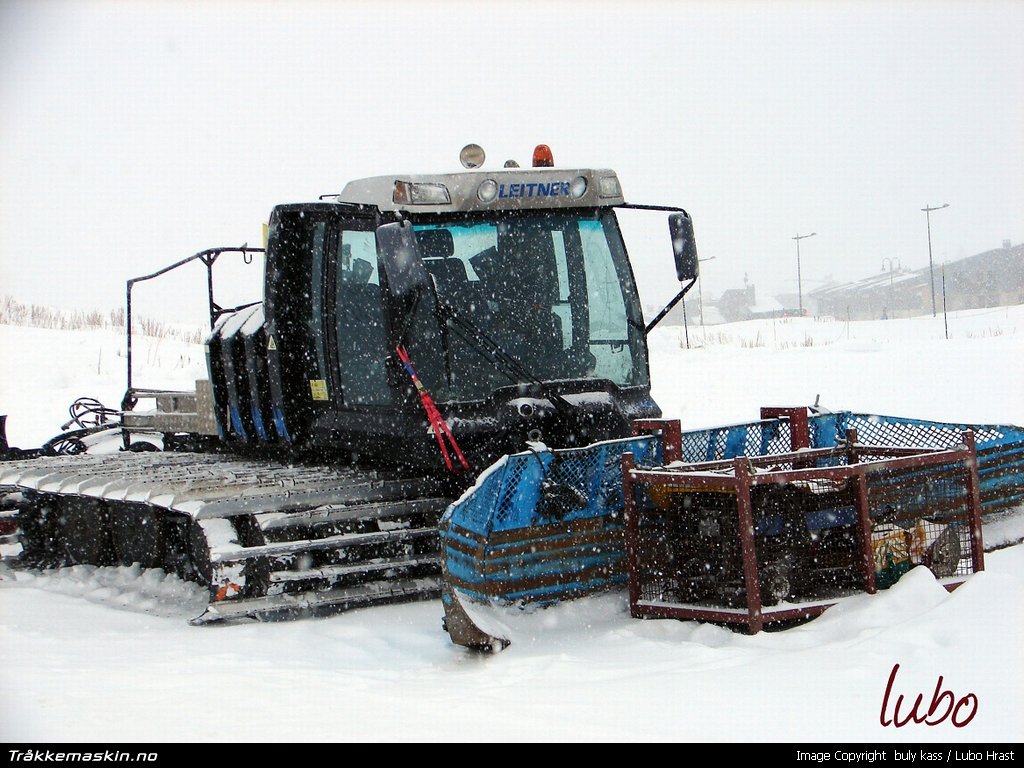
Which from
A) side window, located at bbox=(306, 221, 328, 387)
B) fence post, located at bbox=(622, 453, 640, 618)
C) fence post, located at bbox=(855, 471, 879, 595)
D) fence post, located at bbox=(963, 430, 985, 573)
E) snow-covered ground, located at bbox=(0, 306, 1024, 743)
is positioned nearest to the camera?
snow-covered ground, located at bbox=(0, 306, 1024, 743)

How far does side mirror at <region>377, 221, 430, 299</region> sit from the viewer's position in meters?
5.84

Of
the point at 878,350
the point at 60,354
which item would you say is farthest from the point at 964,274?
the point at 60,354

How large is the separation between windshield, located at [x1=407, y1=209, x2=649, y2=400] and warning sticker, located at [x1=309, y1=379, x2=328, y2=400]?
3.80 ft

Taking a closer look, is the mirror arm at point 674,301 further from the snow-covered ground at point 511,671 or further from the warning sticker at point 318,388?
the warning sticker at point 318,388

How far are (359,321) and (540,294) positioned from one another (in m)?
1.14

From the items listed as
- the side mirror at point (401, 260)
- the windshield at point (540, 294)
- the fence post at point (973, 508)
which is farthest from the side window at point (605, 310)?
the fence post at point (973, 508)

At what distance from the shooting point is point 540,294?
665 cm

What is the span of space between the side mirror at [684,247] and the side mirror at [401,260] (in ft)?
5.86

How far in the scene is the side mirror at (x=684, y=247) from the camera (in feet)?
22.6

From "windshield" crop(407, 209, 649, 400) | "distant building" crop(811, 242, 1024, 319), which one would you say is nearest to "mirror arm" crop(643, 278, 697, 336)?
"windshield" crop(407, 209, 649, 400)

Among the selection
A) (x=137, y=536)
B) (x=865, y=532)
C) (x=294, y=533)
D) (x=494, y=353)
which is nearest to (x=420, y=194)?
(x=494, y=353)

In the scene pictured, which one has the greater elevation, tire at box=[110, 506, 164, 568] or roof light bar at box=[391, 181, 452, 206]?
roof light bar at box=[391, 181, 452, 206]

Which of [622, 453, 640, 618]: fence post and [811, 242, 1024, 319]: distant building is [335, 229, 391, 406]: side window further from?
[811, 242, 1024, 319]: distant building
